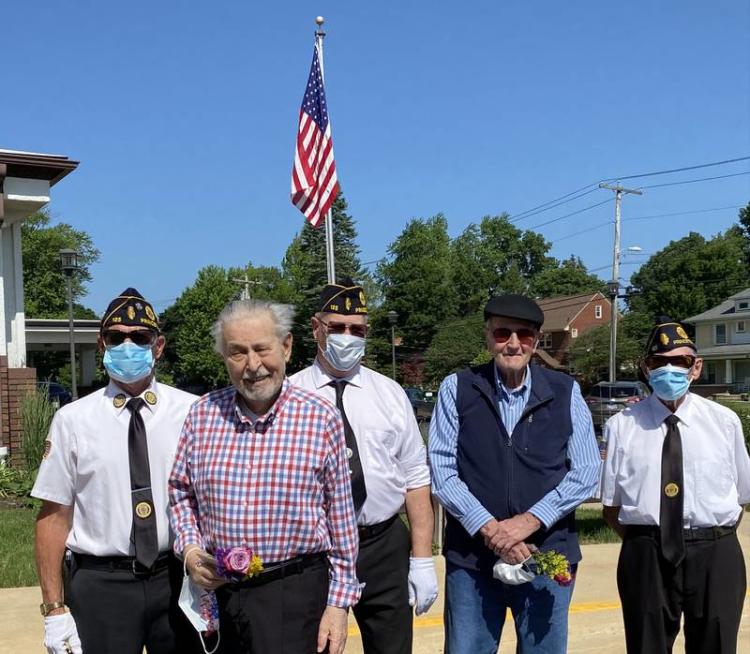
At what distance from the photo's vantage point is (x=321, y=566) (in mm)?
2775

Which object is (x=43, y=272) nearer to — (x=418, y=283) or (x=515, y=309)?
(x=418, y=283)

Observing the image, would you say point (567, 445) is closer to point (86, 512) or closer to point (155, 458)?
point (155, 458)

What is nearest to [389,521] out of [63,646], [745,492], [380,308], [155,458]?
[155,458]

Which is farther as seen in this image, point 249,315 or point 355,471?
point 355,471

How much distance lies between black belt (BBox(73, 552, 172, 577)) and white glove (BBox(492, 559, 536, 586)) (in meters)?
1.31

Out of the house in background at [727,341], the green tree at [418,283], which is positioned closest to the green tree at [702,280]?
the house in background at [727,341]

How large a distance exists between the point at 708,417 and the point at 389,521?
1618 millimetres

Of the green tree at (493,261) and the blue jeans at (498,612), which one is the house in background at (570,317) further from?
the blue jeans at (498,612)

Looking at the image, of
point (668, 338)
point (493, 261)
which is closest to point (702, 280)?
point (493, 261)

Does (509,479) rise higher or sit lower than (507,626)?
higher

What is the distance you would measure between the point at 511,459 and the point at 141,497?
151 cm

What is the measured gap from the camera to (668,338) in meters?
3.89

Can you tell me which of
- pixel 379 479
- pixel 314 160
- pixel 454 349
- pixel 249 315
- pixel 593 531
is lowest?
pixel 593 531

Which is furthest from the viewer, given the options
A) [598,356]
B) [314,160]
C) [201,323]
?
[201,323]
